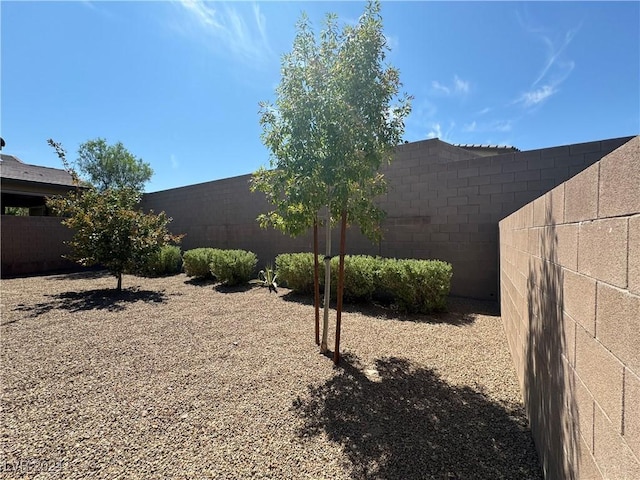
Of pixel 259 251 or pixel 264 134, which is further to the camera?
pixel 259 251

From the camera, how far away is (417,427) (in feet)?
8.41

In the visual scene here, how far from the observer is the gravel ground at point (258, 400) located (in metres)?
2.17

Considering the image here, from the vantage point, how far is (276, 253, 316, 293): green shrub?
24.5 ft

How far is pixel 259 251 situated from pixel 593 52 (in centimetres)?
972

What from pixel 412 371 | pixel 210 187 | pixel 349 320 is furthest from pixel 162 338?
pixel 210 187

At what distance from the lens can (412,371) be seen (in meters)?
3.60

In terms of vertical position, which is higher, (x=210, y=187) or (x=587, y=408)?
(x=210, y=187)

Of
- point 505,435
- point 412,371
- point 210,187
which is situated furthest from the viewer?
point 210,187

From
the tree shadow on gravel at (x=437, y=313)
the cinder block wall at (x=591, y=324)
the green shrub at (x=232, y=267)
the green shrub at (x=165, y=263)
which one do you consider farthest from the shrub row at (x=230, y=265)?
the cinder block wall at (x=591, y=324)

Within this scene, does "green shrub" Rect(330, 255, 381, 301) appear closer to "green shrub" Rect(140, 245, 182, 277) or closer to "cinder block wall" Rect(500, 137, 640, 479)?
"cinder block wall" Rect(500, 137, 640, 479)

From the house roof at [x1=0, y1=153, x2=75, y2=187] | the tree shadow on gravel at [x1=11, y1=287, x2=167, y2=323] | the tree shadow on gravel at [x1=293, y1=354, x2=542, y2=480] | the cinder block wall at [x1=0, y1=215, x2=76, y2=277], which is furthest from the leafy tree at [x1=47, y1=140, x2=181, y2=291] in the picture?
the house roof at [x1=0, y1=153, x2=75, y2=187]

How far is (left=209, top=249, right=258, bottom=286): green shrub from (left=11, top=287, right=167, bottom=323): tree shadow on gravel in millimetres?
1517

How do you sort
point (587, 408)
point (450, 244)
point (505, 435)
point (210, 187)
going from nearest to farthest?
point (587, 408) → point (505, 435) → point (450, 244) → point (210, 187)

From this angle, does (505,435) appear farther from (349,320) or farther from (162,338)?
(162,338)
